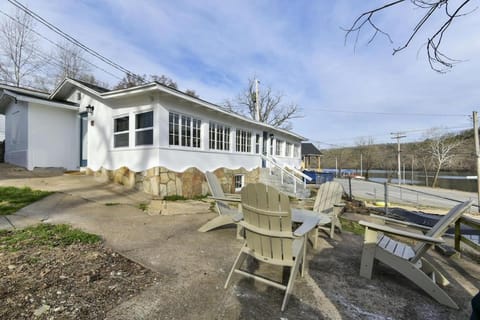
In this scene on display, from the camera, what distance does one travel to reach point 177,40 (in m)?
11.6

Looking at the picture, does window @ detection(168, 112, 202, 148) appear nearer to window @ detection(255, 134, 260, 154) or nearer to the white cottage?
the white cottage

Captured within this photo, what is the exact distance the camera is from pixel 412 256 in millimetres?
2529

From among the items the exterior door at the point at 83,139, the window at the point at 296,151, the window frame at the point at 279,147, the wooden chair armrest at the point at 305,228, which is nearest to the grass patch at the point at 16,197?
the exterior door at the point at 83,139

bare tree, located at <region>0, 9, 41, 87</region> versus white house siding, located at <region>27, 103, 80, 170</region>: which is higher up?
bare tree, located at <region>0, 9, 41, 87</region>

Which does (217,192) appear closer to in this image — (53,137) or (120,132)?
(120,132)

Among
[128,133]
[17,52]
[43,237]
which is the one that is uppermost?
[17,52]

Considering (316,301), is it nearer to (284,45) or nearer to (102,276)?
(102,276)

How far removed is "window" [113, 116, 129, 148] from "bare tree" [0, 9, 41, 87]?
14.9 m

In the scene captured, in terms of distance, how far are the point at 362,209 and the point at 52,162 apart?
39.9 feet

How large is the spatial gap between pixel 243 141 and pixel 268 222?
930 centimetres

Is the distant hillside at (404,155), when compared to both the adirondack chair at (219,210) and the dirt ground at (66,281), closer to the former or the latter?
the adirondack chair at (219,210)

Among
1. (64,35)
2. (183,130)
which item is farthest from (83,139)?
(183,130)

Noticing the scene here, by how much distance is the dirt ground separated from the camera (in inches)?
71.6

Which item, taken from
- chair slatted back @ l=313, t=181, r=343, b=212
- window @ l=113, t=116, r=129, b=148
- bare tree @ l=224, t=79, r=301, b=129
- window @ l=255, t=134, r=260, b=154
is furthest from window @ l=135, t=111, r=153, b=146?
bare tree @ l=224, t=79, r=301, b=129
